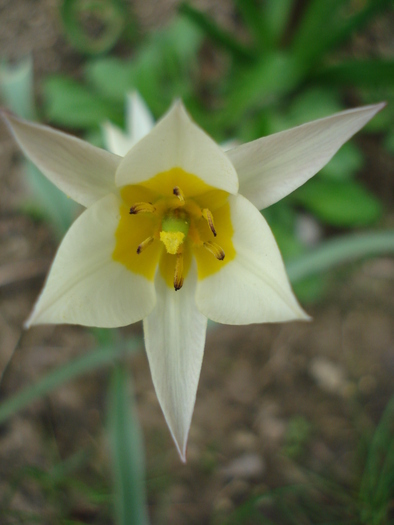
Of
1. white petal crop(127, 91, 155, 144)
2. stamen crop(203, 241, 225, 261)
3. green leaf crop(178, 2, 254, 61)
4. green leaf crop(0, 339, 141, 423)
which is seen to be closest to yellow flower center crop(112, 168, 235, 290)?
stamen crop(203, 241, 225, 261)

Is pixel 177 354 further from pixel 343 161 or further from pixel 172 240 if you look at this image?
pixel 343 161

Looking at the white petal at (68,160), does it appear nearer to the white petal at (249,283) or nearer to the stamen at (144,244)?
the stamen at (144,244)

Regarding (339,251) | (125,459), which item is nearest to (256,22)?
(339,251)

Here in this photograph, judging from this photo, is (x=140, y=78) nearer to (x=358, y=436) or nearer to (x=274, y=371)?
(x=274, y=371)

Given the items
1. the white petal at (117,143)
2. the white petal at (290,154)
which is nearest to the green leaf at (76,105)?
the white petal at (117,143)

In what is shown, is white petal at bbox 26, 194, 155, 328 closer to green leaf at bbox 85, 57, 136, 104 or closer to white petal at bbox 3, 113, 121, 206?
white petal at bbox 3, 113, 121, 206

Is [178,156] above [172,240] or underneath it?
above

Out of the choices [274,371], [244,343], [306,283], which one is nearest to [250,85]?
[306,283]
